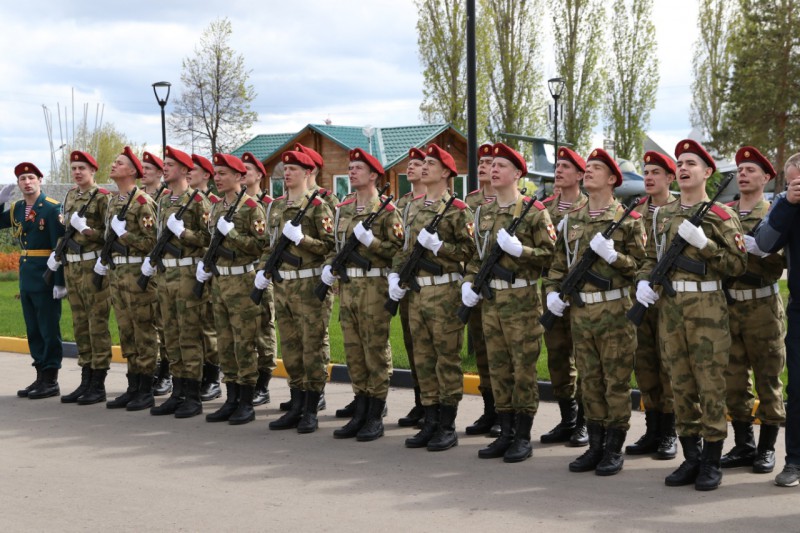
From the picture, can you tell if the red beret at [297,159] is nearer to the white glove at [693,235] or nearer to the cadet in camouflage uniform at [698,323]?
the cadet in camouflage uniform at [698,323]

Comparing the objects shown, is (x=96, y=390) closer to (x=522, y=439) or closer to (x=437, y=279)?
(x=437, y=279)

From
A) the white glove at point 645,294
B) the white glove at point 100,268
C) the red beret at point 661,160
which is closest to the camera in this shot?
the white glove at point 645,294

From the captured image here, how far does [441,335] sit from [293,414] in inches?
61.3

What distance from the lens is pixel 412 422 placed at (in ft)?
25.7

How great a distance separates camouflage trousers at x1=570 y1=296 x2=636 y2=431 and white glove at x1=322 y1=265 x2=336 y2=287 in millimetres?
1955

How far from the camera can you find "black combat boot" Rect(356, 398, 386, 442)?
7.30m

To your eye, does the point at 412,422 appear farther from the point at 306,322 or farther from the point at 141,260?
the point at 141,260

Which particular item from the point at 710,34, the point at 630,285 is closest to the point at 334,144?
the point at 710,34

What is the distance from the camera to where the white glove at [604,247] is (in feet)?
19.9

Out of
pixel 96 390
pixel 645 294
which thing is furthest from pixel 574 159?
pixel 96 390

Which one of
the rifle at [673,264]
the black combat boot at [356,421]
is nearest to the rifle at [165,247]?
the black combat boot at [356,421]

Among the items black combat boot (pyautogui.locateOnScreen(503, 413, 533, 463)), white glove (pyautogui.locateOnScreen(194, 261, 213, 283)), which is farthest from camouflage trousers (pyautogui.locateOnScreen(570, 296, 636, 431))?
white glove (pyautogui.locateOnScreen(194, 261, 213, 283))

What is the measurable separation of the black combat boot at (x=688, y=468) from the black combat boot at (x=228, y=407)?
12.2 ft

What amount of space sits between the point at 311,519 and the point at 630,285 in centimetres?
257
